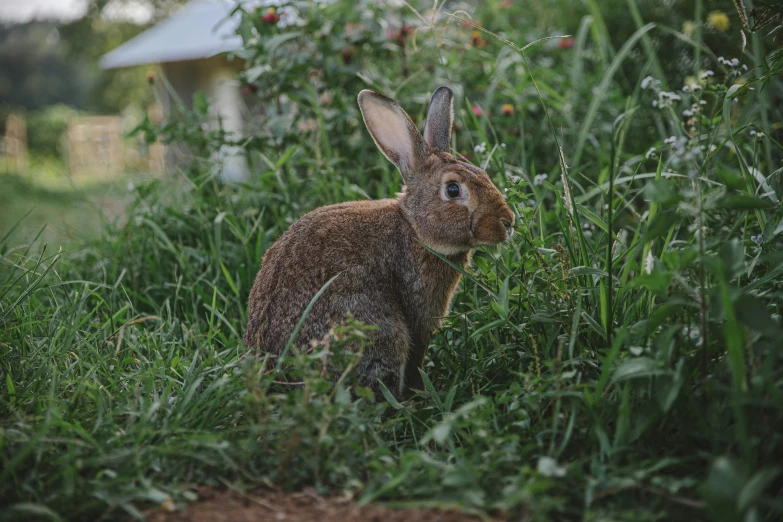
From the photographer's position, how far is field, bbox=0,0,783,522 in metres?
1.90

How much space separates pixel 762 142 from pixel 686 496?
276 cm

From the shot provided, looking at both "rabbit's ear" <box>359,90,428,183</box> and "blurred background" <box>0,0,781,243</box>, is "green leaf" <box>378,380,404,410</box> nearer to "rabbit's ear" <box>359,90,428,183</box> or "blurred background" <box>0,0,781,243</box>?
"rabbit's ear" <box>359,90,428,183</box>

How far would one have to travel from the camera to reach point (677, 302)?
1975 mm

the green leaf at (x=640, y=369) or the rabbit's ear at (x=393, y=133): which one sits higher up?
the rabbit's ear at (x=393, y=133)

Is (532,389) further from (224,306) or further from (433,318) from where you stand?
(224,306)

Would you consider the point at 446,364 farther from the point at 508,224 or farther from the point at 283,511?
the point at 283,511

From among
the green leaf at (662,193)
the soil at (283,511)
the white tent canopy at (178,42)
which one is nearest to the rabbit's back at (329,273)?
the soil at (283,511)

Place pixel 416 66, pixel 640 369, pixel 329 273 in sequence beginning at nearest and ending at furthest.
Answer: pixel 640 369
pixel 329 273
pixel 416 66

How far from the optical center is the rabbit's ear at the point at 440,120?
3.29 meters

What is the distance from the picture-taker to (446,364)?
2992 millimetres

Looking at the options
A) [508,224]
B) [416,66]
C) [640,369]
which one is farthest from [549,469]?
[416,66]

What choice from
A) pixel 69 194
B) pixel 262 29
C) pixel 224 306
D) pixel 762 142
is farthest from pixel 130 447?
pixel 69 194

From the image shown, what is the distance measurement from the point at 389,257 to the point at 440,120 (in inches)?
28.8

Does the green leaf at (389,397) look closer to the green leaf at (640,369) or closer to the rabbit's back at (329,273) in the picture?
the rabbit's back at (329,273)
